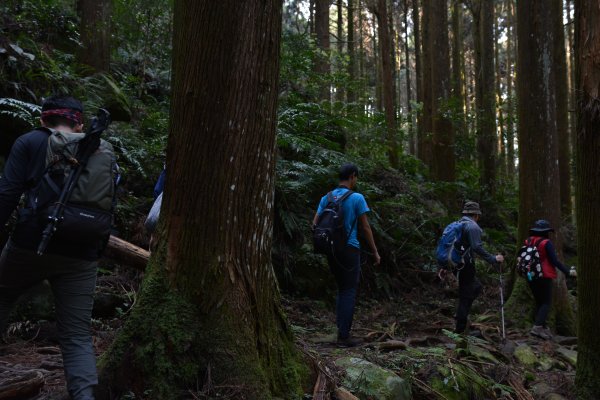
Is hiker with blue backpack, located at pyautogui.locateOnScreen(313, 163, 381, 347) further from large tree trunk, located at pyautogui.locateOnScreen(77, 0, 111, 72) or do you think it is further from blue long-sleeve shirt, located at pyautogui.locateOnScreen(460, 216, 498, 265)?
large tree trunk, located at pyautogui.locateOnScreen(77, 0, 111, 72)

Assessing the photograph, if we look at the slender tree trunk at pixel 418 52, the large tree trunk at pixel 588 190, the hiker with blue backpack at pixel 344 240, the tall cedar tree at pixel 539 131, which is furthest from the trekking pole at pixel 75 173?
the slender tree trunk at pixel 418 52

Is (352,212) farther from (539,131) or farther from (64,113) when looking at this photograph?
(539,131)

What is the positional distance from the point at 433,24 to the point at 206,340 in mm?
13910

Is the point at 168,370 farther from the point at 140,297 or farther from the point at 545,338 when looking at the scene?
the point at 545,338

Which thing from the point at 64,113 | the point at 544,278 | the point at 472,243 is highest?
the point at 64,113

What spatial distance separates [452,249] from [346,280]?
2.17 metres

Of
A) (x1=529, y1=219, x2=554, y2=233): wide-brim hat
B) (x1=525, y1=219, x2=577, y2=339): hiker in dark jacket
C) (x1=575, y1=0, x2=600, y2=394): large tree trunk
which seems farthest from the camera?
(x1=529, y1=219, x2=554, y2=233): wide-brim hat

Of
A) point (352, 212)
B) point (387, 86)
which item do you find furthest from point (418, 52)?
point (352, 212)

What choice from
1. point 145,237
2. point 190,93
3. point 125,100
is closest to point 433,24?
point 125,100

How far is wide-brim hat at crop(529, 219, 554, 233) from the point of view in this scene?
8.78 m

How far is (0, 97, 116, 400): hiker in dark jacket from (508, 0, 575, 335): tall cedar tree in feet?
24.6

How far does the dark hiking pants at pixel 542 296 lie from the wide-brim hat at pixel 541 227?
A: 0.79 m

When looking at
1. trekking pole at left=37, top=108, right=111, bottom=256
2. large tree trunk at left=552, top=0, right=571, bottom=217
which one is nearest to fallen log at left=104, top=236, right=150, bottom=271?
trekking pole at left=37, top=108, right=111, bottom=256

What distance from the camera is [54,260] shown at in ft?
11.3
